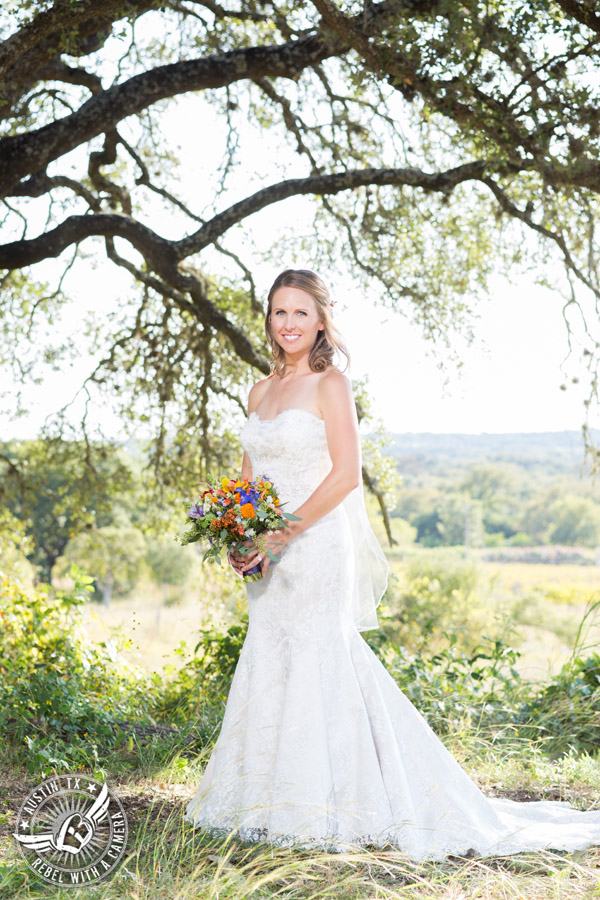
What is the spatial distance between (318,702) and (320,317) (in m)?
1.75

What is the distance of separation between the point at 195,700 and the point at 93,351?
529 cm

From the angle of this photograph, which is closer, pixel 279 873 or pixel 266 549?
pixel 279 873

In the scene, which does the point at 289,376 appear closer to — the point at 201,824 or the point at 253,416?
the point at 253,416

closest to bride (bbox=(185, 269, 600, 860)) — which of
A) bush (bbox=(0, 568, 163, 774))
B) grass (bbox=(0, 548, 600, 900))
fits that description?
grass (bbox=(0, 548, 600, 900))

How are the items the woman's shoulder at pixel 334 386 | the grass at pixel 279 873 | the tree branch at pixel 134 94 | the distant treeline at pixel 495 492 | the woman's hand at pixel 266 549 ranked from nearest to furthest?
1. the grass at pixel 279 873
2. the woman's hand at pixel 266 549
3. the woman's shoulder at pixel 334 386
4. the tree branch at pixel 134 94
5. the distant treeline at pixel 495 492

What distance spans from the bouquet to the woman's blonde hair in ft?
2.29

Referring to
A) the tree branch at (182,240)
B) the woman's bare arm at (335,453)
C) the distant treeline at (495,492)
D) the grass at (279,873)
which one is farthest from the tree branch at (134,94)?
the distant treeline at (495,492)

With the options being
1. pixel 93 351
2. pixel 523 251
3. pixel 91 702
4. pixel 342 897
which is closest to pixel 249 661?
pixel 342 897

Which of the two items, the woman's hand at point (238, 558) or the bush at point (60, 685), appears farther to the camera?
the bush at point (60, 685)

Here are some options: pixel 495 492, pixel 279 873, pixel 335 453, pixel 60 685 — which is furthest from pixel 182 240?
pixel 495 492

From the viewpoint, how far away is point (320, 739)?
11.6 ft

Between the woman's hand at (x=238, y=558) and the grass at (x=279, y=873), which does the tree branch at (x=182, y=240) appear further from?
the grass at (x=279, y=873)

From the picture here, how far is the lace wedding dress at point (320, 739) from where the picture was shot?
348 centimetres

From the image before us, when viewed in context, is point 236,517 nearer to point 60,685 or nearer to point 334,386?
point 334,386
